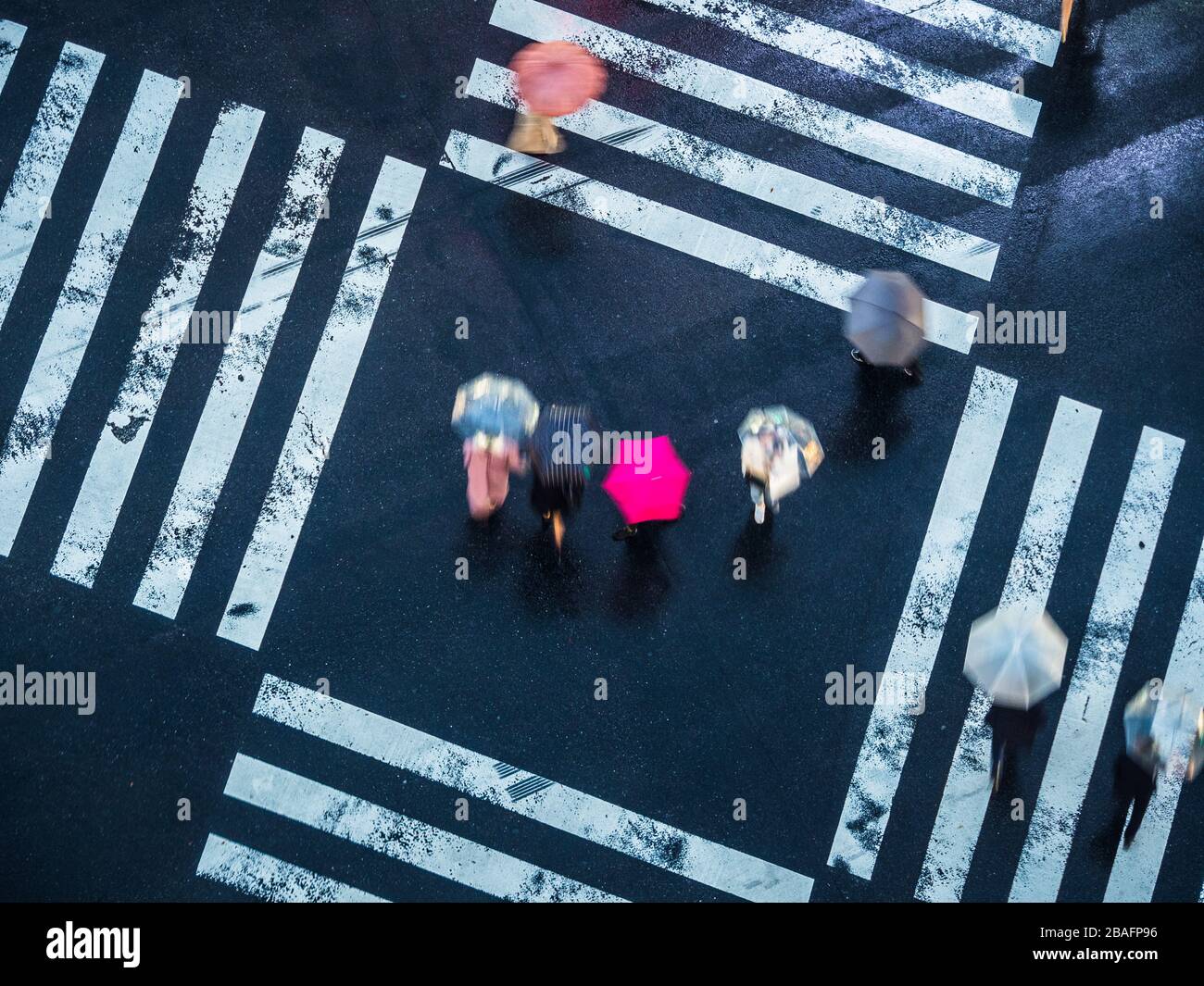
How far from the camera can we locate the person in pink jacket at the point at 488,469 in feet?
40.1

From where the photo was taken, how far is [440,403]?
41.7ft

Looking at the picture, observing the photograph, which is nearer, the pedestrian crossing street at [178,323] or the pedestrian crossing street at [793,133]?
the pedestrian crossing street at [178,323]

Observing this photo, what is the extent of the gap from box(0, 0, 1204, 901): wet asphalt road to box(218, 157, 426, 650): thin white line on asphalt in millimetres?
143

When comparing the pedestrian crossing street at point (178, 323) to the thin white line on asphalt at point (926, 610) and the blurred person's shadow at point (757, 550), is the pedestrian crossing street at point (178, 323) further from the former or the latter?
the thin white line on asphalt at point (926, 610)

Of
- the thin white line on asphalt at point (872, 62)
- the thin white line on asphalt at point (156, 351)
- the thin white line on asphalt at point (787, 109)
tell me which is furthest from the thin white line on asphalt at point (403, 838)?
the thin white line on asphalt at point (872, 62)

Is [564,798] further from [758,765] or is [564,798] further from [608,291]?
[608,291]

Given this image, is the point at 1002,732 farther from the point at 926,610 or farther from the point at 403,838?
the point at 403,838

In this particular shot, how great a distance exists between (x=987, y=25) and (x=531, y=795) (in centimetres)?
963

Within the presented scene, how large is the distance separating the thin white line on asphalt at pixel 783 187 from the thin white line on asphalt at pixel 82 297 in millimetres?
3700

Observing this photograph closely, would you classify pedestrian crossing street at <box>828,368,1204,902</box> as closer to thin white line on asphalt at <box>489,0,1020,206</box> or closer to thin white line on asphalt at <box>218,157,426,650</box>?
thin white line on asphalt at <box>489,0,1020,206</box>

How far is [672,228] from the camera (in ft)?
42.4

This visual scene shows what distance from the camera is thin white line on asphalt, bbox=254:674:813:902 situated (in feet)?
40.0

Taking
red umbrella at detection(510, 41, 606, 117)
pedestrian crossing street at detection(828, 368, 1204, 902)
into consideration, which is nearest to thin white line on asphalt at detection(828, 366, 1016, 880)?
pedestrian crossing street at detection(828, 368, 1204, 902)

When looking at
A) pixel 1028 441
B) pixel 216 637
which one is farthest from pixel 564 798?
pixel 1028 441
